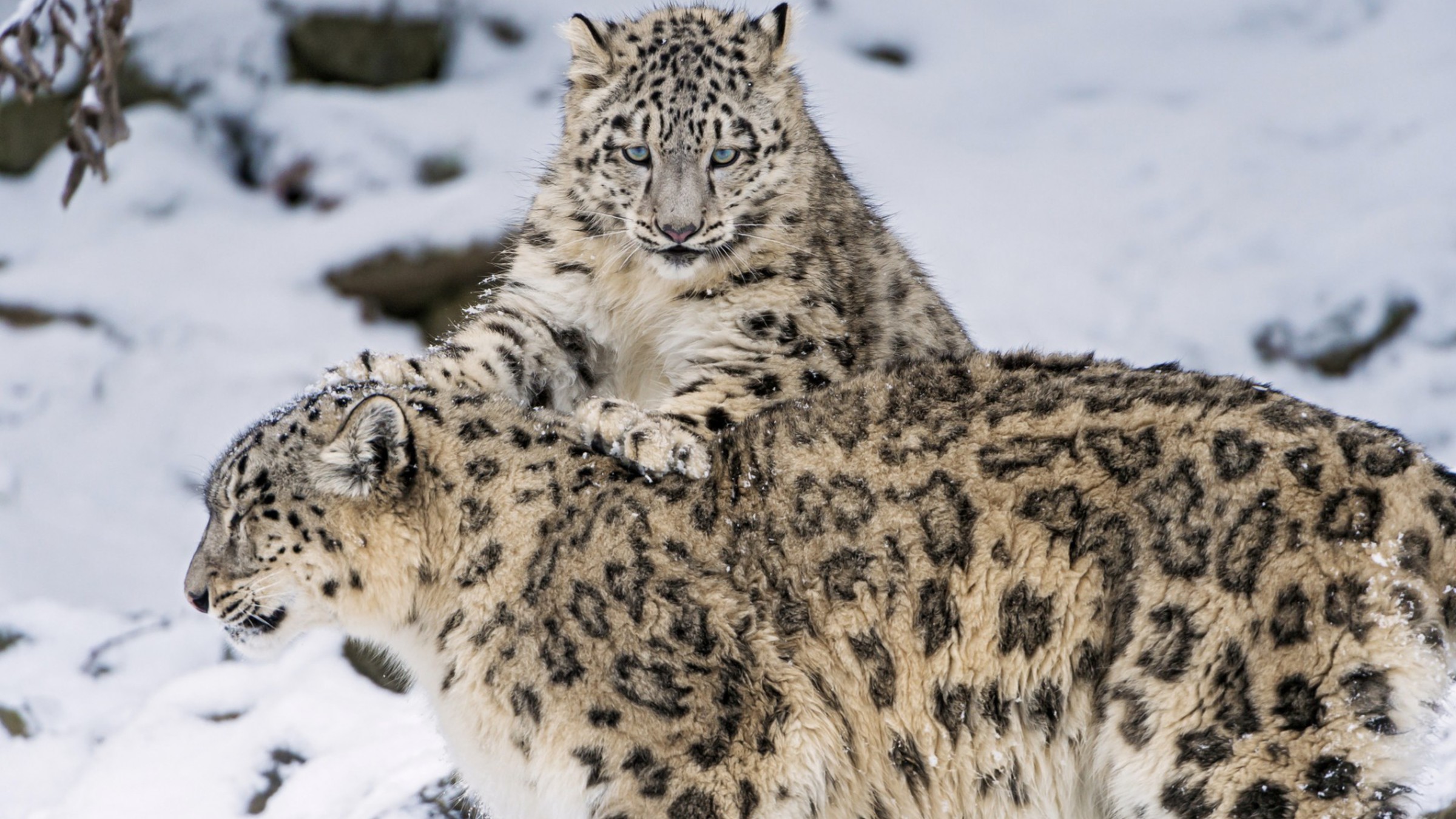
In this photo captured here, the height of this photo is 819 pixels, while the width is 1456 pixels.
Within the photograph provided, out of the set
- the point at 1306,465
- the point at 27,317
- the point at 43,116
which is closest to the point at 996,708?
the point at 1306,465

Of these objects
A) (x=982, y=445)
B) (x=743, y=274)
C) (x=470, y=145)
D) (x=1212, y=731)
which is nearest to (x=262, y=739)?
(x=743, y=274)

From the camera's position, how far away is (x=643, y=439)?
523 cm

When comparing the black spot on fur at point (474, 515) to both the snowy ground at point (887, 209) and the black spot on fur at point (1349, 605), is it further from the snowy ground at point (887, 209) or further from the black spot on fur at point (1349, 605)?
the snowy ground at point (887, 209)

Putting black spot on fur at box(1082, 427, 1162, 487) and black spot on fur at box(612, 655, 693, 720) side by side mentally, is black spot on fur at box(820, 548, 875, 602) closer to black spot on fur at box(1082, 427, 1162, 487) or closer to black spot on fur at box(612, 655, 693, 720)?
black spot on fur at box(612, 655, 693, 720)

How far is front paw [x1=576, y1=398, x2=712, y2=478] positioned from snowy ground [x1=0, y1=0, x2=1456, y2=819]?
4295mm

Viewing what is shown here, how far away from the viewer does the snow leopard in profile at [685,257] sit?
6305 millimetres

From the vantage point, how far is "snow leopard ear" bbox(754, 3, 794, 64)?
22.7 feet

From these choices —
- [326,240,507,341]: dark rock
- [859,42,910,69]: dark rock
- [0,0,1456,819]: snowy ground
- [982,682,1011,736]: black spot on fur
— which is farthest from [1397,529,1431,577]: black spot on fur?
[859,42,910,69]: dark rock

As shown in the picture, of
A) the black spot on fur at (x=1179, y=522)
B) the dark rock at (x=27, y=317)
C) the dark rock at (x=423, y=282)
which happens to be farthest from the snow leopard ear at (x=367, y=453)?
the dark rock at (x=27, y=317)

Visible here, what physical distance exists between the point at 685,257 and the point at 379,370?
1237 mm

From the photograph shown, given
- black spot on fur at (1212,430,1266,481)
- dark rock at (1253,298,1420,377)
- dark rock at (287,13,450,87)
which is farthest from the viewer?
dark rock at (287,13,450,87)

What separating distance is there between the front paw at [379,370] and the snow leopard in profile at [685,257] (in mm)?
12

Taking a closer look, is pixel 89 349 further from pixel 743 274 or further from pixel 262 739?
pixel 743 274

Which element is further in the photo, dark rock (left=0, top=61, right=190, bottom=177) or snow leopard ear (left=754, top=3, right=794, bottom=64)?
dark rock (left=0, top=61, right=190, bottom=177)
